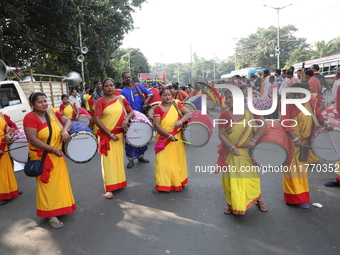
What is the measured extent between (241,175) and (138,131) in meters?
1.82

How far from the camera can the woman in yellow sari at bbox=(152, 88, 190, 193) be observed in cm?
407

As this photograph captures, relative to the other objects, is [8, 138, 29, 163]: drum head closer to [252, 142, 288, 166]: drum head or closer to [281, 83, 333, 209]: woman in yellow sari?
[252, 142, 288, 166]: drum head

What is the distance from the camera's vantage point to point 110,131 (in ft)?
13.8

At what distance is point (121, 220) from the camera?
11.3 feet

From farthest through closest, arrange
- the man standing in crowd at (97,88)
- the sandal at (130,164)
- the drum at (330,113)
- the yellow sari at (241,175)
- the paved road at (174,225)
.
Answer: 1. the man standing in crowd at (97,88)
2. the sandal at (130,164)
3. the drum at (330,113)
4. the yellow sari at (241,175)
5. the paved road at (174,225)

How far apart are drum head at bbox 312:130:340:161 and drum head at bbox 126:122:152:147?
2401 millimetres

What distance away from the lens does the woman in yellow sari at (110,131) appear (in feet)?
13.7

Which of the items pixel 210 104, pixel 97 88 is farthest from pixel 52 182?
pixel 210 104

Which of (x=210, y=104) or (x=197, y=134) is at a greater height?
(x=210, y=104)

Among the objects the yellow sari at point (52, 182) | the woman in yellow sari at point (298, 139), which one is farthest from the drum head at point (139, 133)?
the woman in yellow sari at point (298, 139)

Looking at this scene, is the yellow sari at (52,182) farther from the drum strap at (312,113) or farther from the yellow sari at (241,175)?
the drum strap at (312,113)

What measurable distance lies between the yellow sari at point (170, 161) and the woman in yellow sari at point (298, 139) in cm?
153

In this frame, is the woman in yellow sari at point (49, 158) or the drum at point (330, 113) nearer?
the woman in yellow sari at point (49, 158)

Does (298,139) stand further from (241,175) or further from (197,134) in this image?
(197,134)
